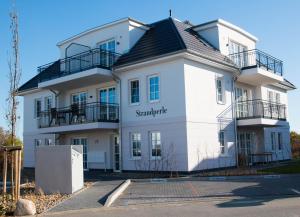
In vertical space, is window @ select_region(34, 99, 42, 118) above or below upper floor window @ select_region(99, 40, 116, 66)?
below

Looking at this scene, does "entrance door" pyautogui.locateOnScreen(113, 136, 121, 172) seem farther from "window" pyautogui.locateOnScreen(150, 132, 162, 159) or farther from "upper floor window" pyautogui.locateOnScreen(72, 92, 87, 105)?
"upper floor window" pyautogui.locateOnScreen(72, 92, 87, 105)

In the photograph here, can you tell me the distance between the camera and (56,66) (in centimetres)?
2889

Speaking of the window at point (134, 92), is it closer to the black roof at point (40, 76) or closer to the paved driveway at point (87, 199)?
the paved driveway at point (87, 199)

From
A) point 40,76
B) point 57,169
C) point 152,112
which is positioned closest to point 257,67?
point 152,112

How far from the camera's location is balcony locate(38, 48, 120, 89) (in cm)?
2108

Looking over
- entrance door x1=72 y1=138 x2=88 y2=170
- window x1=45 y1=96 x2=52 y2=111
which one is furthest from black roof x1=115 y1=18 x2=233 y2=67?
window x1=45 y1=96 x2=52 y2=111

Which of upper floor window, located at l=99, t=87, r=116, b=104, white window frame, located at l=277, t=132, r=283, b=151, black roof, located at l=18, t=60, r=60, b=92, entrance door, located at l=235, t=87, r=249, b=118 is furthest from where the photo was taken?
black roof, located at l=18, t=60, r=60, b=92

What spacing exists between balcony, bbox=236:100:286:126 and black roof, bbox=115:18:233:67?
3.47 meters

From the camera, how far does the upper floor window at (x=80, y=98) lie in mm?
24472

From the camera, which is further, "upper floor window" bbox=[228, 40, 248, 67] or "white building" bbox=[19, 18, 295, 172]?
"upper floor window" bbox=[228, 40, 248, 67]

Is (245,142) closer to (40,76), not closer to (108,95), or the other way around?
(108,95)

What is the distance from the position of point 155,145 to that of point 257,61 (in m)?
9.24

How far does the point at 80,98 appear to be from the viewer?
2488cm

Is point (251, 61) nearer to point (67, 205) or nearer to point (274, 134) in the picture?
point (274, 134)
